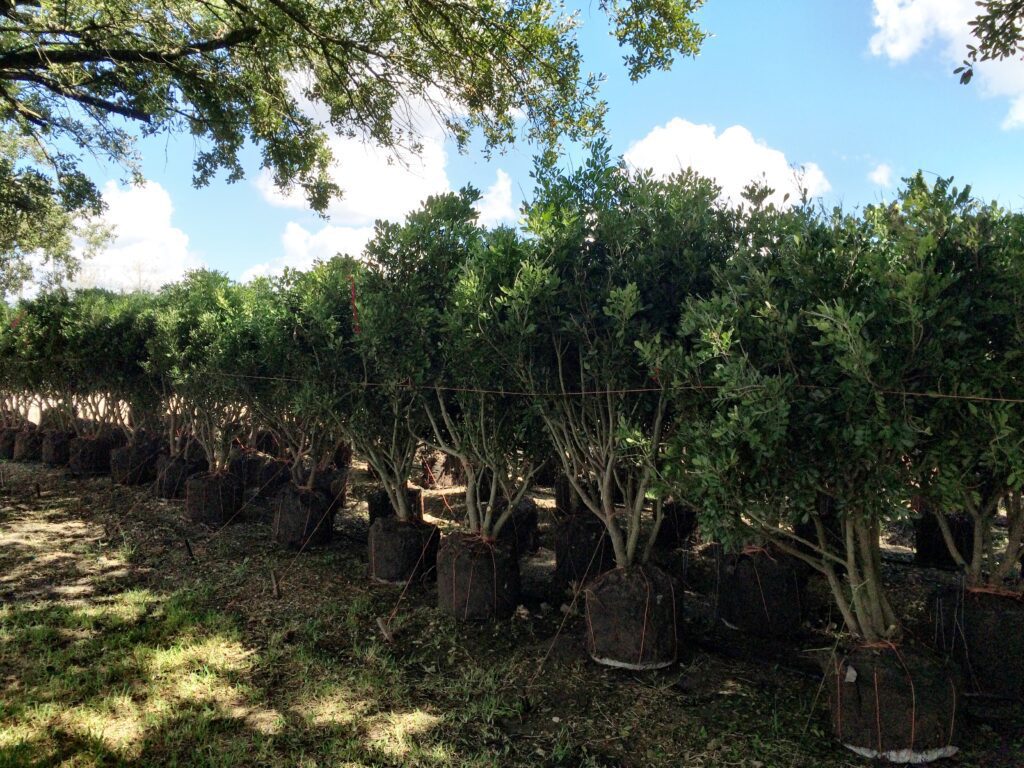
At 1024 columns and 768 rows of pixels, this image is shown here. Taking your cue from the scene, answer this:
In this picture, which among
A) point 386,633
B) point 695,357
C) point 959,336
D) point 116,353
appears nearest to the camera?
point 959,336

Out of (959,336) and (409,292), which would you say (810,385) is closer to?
(959,336)

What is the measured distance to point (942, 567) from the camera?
808 cm

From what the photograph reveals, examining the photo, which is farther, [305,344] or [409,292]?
[305,344]

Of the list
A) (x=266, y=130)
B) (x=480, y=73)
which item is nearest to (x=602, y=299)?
(x=480, y=73)

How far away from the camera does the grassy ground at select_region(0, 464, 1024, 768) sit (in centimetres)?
421

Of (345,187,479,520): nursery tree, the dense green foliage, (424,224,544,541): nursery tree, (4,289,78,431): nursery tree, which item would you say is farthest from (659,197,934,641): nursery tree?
(4,289,78,431): nursery tree

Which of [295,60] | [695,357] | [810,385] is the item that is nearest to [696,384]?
[695,357]

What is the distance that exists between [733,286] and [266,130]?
426 inches

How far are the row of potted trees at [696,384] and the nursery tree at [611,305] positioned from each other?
0.02 m

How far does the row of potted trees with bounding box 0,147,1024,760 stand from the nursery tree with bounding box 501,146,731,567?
0.02m

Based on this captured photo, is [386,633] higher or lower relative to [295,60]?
lower

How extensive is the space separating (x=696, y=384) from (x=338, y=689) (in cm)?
328

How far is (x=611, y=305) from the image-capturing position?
16.3ft

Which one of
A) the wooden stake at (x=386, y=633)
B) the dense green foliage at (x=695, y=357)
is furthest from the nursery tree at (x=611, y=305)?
the wooden stake at (x=386, y=633)
